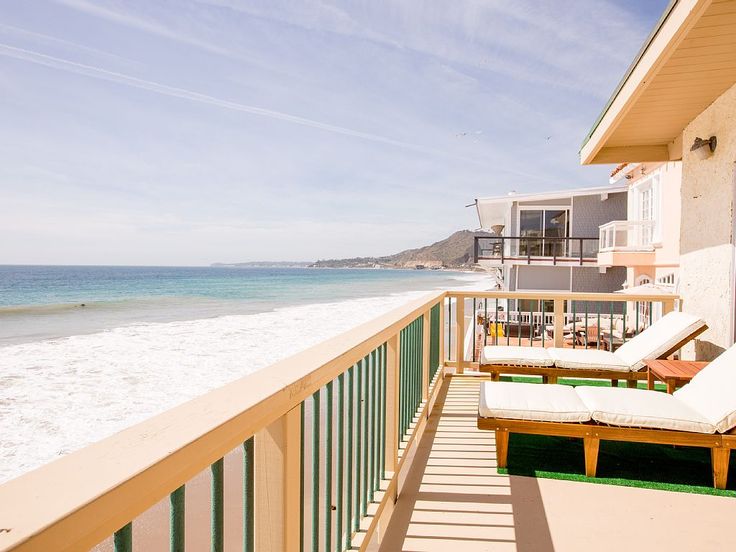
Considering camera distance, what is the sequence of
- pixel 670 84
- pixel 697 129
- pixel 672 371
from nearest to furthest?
pixel 672 371 < pixel 670 84 < pixel 697 129

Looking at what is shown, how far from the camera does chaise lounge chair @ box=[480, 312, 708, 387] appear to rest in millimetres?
4465

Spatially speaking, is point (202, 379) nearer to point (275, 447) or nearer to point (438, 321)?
point (438, 321)

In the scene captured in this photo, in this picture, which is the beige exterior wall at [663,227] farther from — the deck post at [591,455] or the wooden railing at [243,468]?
the wooden railing at [243,468]

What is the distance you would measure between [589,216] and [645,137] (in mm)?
14982

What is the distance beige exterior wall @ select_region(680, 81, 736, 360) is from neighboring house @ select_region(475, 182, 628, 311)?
1369 centimetres

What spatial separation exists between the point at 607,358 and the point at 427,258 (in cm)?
14130

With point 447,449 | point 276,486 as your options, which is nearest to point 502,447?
point 447,449

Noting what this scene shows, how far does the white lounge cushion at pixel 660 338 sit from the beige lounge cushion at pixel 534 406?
151 cm

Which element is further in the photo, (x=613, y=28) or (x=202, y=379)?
(x=613, y=28)

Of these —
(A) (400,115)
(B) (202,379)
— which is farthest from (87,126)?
(B) (202,379)

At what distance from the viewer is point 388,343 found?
2754mm

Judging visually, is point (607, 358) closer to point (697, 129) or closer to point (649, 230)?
point (697, 129)

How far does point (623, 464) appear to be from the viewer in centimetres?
341

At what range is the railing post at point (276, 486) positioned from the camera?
118cm
